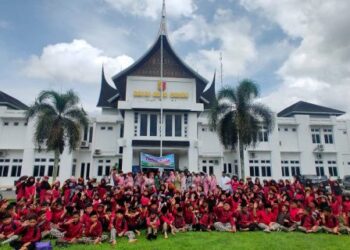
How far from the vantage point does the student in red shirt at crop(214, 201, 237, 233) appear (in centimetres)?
902

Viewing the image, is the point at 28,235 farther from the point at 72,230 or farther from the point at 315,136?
the point at 315,136

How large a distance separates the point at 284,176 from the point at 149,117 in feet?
53.7

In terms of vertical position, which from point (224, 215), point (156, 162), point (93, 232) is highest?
point (156, 162)

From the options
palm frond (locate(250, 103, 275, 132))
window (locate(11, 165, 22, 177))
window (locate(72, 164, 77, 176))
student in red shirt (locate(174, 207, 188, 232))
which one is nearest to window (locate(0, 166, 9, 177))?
window (locate(11, 165, 22, 177))

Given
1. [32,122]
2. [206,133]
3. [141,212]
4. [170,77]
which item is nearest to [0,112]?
[32,122]

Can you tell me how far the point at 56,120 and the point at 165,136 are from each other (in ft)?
29.5

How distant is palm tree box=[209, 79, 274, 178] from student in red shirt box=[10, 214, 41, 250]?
43.0 feet

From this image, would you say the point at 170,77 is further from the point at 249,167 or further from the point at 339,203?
the point at 339,203

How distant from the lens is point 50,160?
84.3 ft

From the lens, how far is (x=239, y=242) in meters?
7.65

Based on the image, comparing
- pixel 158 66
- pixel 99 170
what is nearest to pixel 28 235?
pixel 99 170

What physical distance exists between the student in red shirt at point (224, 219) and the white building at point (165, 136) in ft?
40.4

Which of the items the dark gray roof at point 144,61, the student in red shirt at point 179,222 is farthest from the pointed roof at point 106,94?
the student in red shirt at point 179,222

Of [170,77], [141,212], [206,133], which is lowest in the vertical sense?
[141,212]
